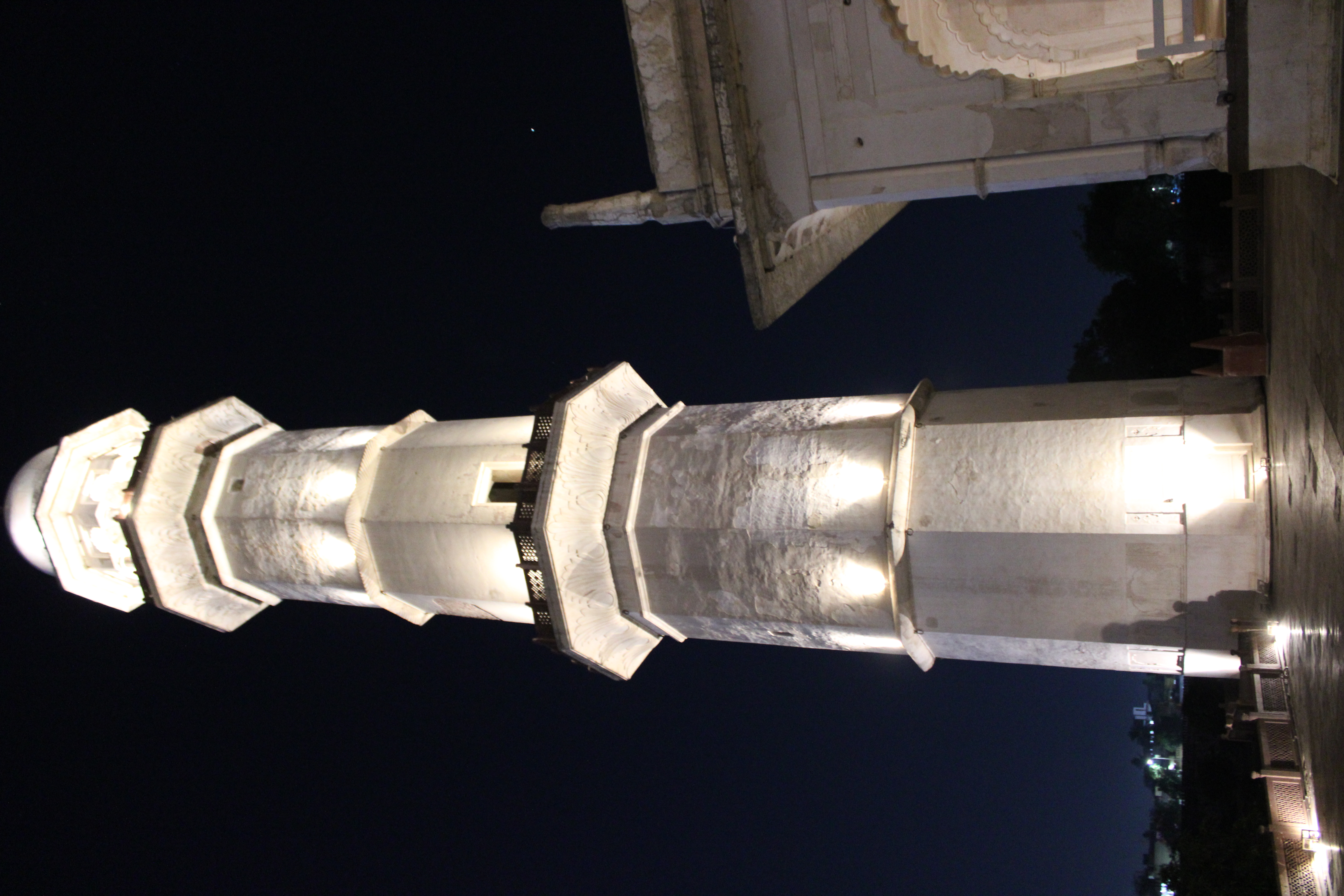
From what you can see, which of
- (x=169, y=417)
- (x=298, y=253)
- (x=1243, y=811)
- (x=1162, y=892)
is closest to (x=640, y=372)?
(x=298, y=253)

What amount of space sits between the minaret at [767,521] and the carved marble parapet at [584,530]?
3 centimetres

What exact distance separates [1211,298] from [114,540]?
1993cm

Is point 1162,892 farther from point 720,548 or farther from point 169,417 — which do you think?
point 169,417

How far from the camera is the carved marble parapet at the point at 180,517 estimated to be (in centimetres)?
1194

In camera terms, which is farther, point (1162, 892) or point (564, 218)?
point (1162, 892)

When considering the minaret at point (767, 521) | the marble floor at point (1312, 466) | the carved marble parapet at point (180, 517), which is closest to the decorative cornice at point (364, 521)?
the minaret at point (767, 521)

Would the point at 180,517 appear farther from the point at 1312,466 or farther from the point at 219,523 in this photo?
the point at 1312,466

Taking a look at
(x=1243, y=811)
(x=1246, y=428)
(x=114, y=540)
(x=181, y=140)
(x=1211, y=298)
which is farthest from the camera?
(x=1243, y=811)

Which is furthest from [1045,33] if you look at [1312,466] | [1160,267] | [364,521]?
[364,521]

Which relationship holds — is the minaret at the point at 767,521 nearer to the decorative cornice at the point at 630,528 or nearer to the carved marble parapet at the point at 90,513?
the decorative cornice at the point at 630,528

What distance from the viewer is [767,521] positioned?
27.4ft

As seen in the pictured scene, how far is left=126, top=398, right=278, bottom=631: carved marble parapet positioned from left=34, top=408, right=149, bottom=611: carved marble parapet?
82 centimetres

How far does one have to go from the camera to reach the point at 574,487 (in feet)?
29.8

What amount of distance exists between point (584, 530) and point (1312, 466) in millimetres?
6047
